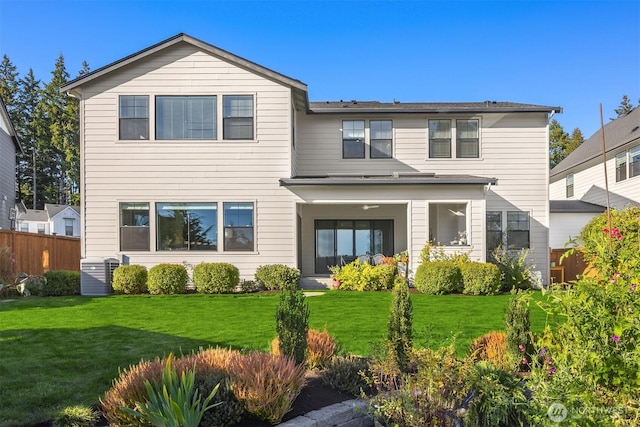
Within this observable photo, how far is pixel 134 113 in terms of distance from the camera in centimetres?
1278

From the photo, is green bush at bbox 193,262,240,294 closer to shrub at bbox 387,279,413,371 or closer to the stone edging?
shrub at bbox 387,279,413,371

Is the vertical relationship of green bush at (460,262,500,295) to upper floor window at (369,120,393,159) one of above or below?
below

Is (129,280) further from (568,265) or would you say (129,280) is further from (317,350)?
(568,265)

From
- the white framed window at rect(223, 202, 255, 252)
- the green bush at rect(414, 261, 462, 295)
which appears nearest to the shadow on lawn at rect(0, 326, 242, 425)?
the white framed window at rect(223, 202, 255, 252)

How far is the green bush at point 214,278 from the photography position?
1191 centimetres

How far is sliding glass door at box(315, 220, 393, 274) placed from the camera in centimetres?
1567

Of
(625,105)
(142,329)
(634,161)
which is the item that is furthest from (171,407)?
(625,105)

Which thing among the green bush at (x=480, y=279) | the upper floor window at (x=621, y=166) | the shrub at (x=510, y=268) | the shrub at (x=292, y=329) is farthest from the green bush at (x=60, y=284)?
the upper floor window at (x=621, y=166)

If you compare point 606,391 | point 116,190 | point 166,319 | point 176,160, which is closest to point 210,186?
point 176,160

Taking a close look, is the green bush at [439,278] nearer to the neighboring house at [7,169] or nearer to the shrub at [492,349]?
the shrub at [492,349]

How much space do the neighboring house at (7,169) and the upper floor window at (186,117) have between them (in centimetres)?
1202

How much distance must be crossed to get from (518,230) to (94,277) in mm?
13853

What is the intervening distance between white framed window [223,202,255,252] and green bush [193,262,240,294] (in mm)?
852

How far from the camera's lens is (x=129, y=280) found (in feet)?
38.8
